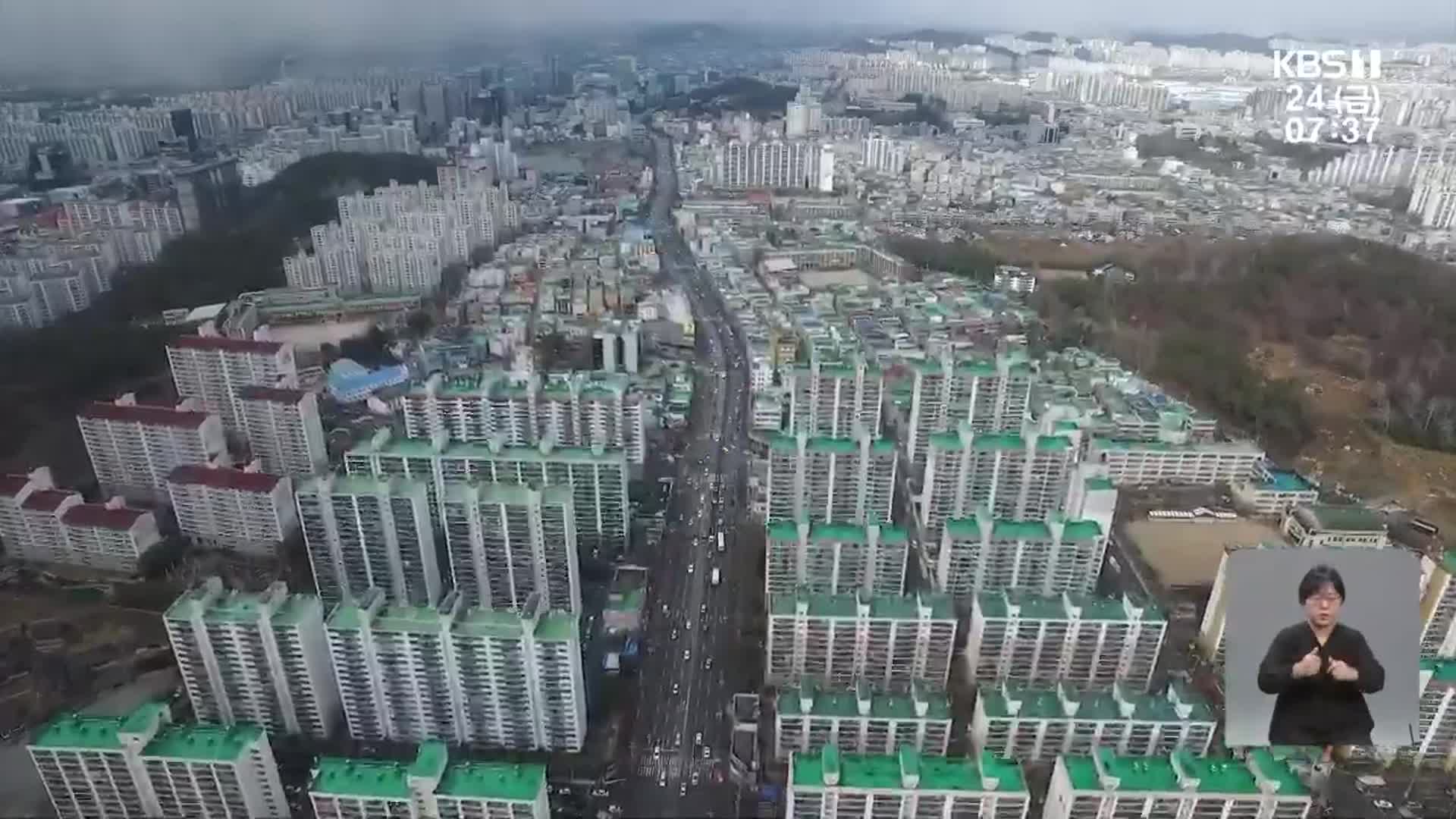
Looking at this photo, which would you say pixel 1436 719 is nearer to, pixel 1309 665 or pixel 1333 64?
pixel 1309 665

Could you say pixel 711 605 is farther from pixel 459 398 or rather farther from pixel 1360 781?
pixel 1360 781

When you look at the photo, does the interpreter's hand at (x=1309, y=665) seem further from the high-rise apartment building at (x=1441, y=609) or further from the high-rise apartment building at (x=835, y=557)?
the high-rise apartment building at (x=1441, y=609)

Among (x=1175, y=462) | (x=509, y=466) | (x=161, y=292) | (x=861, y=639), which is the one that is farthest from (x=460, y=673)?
(x=161, y=292)

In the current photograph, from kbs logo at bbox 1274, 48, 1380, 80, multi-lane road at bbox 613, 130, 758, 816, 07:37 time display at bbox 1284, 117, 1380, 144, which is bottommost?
multi-lane road at bbox 613, 130, 758, 816

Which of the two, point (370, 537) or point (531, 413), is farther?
point (531, 413)

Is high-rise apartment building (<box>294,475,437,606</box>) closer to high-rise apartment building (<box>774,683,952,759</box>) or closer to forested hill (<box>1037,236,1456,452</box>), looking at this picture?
high-rise apartment building (<box>774,683,952,759</box>)

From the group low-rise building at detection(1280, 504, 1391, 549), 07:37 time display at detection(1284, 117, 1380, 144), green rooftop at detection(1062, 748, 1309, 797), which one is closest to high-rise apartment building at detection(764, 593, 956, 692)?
green rooftop at detection(1062, 748, 1309, 797)

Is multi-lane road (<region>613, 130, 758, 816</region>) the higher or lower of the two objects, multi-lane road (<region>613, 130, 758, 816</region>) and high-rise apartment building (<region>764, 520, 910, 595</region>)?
the lower
